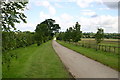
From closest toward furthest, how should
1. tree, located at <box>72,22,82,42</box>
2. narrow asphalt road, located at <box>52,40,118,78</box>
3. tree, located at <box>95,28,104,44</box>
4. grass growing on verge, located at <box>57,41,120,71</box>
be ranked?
narrow asphalt road, located at <box>52,40,118,78</box>
grass growing on verge, located at <box>57,41,120,71</box>
tree, located at <box>95,28,104,44</box>
tree, located at <box>72,22,82,42</box>

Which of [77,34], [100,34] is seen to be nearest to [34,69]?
[100,34]

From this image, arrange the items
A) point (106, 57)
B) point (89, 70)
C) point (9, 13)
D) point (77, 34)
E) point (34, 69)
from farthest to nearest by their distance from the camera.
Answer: point (77, 34)
point (106, 57)
point (34, 69)
point (89, 70)
point (9, 13)

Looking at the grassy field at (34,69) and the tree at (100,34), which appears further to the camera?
the tree at (100,34)

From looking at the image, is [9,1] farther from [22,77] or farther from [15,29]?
[22,77]

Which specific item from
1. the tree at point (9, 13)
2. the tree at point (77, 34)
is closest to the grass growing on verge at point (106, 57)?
the tree at point (9, 13)

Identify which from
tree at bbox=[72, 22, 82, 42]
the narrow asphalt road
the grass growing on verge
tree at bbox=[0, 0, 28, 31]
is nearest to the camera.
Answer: tree at bbox=[0, 0, 28, 31]

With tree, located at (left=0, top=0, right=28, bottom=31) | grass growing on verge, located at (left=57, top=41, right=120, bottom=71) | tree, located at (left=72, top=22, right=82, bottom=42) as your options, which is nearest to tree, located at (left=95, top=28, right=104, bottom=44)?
grass growing on verge, located at (left=57, top=41, right=120, bottom=71)

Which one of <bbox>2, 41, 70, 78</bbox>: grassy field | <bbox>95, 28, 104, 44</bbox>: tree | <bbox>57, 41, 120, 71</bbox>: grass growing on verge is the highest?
<bbox>95, 28, 104, 44</bbox>: tree

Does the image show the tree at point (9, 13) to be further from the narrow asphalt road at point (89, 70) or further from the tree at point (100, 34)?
the tree at point (100, 34)

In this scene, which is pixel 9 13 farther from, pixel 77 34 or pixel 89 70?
pixel 77 34

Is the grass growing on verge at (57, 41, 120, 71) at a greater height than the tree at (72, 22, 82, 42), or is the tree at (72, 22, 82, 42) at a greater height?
the tree at (72, 22, 82, 42)

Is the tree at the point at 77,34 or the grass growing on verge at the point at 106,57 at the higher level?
the tree at the point at 77,34

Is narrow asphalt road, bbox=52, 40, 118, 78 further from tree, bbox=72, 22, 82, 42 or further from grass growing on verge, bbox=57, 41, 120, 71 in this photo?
tree, bbox=72, 22, 82, 42

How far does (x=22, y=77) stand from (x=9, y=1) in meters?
5.17
